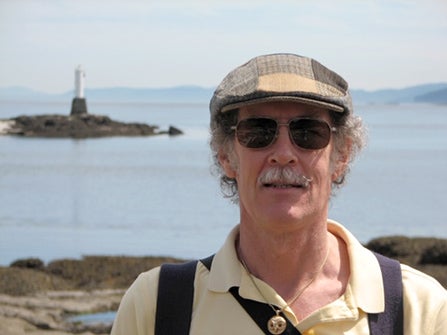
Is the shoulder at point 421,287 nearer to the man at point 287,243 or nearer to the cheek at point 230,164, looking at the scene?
the man at point 287,243

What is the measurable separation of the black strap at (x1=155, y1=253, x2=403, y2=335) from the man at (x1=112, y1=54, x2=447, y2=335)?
0.01 m

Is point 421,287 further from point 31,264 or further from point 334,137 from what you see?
point 31,264

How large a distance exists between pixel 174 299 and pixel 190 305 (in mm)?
48

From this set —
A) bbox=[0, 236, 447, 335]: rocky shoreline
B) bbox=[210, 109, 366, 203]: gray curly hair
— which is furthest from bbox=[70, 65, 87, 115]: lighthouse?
bbox=[210, 109, 366, 203]: gray curly hair

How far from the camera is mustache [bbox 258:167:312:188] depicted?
270cm

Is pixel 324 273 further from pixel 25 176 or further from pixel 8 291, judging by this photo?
pixel 25 176

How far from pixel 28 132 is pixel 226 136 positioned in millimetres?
89673

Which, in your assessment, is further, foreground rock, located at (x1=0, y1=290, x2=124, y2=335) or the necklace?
foreground rock, located at (x1=0, y1=290, x2=124, y2=335)

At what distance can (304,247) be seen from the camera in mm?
2785

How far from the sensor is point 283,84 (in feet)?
8.79

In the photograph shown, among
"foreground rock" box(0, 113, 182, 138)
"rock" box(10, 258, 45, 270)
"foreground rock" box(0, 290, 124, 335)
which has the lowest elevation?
"rock" box(10, 258, 45, 270)

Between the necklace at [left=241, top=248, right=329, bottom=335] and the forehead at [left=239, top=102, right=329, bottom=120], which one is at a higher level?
the forehead at [left=239, top=102, right=329, bottom=120]

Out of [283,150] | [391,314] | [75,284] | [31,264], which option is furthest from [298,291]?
[31,264]

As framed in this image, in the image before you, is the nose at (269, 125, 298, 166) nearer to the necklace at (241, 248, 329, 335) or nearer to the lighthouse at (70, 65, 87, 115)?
the necklace at (241, 248, 329, 335)
